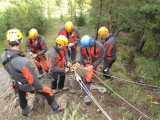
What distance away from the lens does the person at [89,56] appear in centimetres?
633

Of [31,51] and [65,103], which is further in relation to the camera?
[31,51]

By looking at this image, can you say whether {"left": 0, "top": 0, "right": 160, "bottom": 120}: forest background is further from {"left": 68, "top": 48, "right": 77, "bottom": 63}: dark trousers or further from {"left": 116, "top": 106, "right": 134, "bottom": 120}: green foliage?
{"left": 68, "top": 48, "right": 77, "bottom": 63}: dark trousers

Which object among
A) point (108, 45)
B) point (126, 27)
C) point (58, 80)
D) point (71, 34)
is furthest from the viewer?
point (126, 27)

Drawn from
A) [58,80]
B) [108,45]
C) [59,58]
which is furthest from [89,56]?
[58,80]

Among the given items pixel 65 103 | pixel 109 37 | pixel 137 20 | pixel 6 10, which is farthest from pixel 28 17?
pixel 65 103

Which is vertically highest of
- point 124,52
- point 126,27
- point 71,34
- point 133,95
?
point 71,34

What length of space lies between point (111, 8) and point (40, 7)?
8.54 m

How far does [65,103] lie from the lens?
19.9 feet

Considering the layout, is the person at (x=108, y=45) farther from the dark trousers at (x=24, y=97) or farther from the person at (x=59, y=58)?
the dark trousers at (x=24, y=97)

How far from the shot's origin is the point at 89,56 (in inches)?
269

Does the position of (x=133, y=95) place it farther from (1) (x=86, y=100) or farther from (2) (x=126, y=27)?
(2) (x=126, y=27)

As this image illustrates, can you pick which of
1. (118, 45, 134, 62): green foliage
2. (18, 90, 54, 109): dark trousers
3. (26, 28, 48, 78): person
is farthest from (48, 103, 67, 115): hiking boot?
(118, 45, 134, 62): green foliage

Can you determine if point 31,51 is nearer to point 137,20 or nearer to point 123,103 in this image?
point 123,103

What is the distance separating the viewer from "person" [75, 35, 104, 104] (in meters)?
6.33
